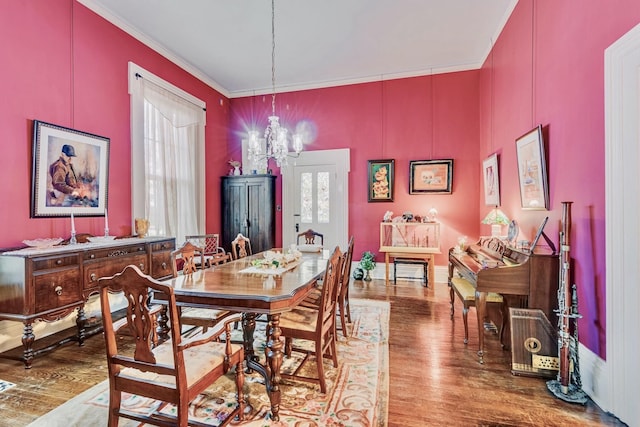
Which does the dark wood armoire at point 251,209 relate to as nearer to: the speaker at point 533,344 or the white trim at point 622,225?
the speaker at point 533,344

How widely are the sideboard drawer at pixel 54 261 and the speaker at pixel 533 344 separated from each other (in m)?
3.75

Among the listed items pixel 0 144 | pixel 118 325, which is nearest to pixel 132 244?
pixel 0 144

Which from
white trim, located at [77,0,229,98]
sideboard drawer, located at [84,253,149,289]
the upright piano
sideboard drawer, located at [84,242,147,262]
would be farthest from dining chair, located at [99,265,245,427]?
white trim, located at [77,0,229,98]

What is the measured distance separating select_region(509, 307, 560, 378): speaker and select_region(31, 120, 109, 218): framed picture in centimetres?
429

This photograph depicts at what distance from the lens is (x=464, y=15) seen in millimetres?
3764

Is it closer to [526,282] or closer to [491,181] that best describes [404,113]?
[491,181]

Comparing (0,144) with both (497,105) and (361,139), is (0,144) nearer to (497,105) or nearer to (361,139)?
(361,139)

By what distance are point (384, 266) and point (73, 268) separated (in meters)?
4.40

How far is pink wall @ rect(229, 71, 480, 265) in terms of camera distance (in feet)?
16.9

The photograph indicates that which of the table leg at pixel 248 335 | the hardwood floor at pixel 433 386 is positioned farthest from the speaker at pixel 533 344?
the table leg at pixel 248 335

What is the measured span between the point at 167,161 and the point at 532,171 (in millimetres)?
4658

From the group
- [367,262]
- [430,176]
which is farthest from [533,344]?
[430,176]

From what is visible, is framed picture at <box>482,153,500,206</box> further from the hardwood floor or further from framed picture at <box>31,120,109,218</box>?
framed picture at <box>31,120,109,218</box>

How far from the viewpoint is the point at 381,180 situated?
18.1 ft
